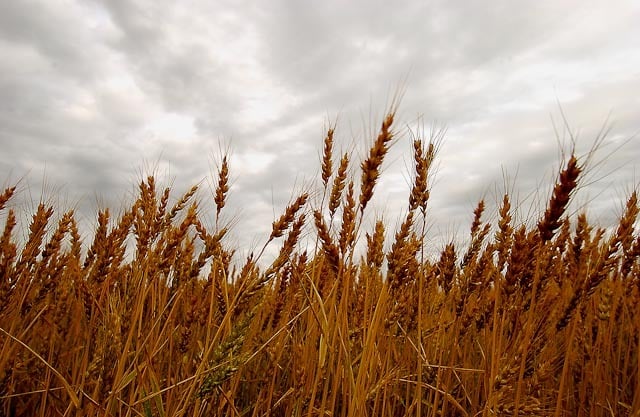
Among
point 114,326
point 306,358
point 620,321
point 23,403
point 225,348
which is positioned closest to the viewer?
point 225,348

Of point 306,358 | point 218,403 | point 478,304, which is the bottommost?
point 218,403

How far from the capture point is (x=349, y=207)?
2270 millimetres

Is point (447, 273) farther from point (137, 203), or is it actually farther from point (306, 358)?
point (137, 203)

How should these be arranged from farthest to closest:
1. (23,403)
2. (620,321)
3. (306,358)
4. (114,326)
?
(620,321) < (23,403) < (306,358) < (114,326)

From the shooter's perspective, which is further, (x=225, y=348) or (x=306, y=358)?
(x=306, y=358)

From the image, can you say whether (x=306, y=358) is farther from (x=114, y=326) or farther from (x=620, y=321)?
(x=620, y=321)

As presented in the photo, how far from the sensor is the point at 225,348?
1669 millimetres

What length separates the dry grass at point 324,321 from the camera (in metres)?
1.84

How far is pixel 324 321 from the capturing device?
198cm

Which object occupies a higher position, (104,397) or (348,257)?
(348,257)

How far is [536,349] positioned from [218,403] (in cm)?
150

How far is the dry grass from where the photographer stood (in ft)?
6.05

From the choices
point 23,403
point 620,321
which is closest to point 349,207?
point 23,403

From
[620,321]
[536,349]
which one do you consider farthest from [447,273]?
[620,321]
